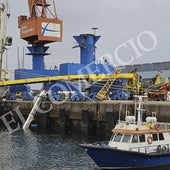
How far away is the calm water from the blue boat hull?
217 centimetres

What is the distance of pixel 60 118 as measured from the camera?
5131cm

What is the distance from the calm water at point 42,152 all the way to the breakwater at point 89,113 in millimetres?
1837

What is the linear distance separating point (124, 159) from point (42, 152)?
10.7 meters

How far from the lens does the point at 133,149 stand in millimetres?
27250

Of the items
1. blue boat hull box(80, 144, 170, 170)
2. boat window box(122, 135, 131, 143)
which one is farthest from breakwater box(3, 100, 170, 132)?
blue boat hull box(80, 144, 170, 170)

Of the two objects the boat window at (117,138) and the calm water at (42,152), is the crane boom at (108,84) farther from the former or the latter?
the boat window at (117,138)

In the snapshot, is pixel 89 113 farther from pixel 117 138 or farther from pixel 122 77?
pixel 117 138

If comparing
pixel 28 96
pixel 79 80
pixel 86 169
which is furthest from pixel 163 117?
pixel 28 96

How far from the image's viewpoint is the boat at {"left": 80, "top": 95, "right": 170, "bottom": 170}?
2683cm

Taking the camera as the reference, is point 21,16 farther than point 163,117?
Yes

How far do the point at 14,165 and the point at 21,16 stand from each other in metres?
55.8

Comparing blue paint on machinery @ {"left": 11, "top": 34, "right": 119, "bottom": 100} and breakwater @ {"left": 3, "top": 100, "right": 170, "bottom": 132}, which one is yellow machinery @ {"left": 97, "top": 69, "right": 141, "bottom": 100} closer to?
breakwater @ {"left": 3, "top": 100, "right": 170, "bottom": 132}

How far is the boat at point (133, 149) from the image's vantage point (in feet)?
88.0

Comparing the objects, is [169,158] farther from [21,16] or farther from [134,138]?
[21,16]
